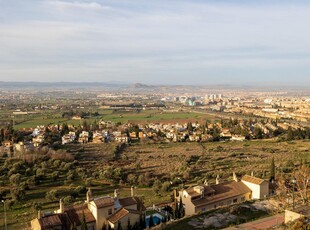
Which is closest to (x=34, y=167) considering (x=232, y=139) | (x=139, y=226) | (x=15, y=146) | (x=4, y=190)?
(x=4, y=190)

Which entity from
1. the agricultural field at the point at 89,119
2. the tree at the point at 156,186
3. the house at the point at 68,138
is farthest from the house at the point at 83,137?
the tree at the point at 156,186

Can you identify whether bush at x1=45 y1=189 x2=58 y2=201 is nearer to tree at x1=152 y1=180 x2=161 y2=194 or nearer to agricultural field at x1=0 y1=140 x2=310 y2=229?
agricultural field at x1=0 y1=140 x2=310 y2=229

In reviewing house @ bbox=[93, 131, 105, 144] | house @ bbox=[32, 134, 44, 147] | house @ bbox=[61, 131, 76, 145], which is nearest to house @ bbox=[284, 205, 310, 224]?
house @ bbox=[32, 134, 44, 147]

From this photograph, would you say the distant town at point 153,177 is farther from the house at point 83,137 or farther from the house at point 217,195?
the house at point 83,137

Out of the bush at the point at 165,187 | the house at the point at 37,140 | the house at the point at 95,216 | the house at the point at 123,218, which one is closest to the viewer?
the house at the point at 95,216

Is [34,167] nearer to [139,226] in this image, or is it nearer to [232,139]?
[139,226]

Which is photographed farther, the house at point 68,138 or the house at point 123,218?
the house at point 68,138
